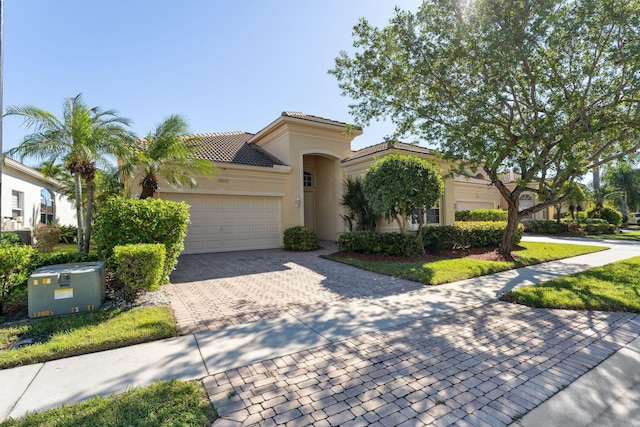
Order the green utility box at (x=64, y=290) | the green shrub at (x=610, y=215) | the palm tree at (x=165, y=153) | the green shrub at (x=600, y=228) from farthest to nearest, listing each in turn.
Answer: the green shrub at (x=610, y=215) → the green shrub at (x=600, y=228) → the palm tree at (x=165, y=153) → the green utility box at (x=64, y=290)

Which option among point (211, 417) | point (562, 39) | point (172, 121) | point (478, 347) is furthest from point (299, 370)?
point (562, 39)

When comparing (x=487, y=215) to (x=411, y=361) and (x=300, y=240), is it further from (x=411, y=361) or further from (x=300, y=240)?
(x=411, y=361)

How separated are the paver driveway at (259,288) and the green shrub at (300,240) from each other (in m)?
2.27

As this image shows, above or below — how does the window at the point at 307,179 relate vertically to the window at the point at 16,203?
above

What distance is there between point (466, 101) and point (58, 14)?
11936 mm

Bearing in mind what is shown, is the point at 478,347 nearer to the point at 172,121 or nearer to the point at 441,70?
the point at 441,70

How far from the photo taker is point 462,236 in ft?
41.7

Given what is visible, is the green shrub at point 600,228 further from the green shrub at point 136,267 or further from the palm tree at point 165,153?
the green shrub at point 136,267

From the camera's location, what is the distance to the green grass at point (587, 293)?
5688 millimetres

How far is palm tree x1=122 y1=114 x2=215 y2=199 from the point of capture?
9.88 metres

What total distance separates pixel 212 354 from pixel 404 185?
8454mm

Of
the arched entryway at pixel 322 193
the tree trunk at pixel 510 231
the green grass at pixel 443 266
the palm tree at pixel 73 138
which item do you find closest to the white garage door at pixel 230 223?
the arched entryway at pixel 322 193

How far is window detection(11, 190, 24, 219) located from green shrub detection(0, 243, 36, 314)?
1236 centimetres

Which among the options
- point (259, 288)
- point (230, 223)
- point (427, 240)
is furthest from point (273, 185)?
point (259, 288)
